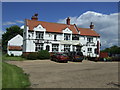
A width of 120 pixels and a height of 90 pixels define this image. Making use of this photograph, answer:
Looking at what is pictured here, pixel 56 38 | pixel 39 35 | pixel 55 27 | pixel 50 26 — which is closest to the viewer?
pixel 39 35

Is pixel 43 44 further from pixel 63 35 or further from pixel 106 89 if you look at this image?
pixel 106 89

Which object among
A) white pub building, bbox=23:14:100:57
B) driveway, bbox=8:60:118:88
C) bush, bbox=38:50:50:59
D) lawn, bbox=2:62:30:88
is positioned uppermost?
white pub building, bbox=23:14:100:57

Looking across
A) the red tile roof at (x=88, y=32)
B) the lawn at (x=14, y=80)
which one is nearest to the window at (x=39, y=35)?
the red tile roof at (x=88, y=32)

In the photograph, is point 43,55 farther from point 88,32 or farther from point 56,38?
point 88,32

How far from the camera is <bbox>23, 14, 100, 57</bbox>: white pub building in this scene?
116 feet

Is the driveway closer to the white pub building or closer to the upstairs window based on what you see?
the white pub building

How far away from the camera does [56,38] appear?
1500 inches

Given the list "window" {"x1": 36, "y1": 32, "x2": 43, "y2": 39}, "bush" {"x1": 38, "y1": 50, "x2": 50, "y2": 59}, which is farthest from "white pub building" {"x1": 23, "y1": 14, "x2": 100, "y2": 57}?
"bush" {"x1": 38, "y1": 50, "x2": 50, "y2": 59}

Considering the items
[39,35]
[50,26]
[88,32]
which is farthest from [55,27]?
[88,32]

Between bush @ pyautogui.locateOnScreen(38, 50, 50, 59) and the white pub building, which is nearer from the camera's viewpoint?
bush @ pyautogui.locateOnScreen(38, 50, 50, 59)

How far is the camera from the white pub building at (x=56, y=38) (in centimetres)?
3531

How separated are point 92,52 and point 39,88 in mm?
36988

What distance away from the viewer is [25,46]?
35.9 metres

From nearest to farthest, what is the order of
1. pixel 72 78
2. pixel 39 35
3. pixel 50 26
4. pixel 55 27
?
pixel 72 78
pixel 39 35
pixel 50 26
pixel 55 27
